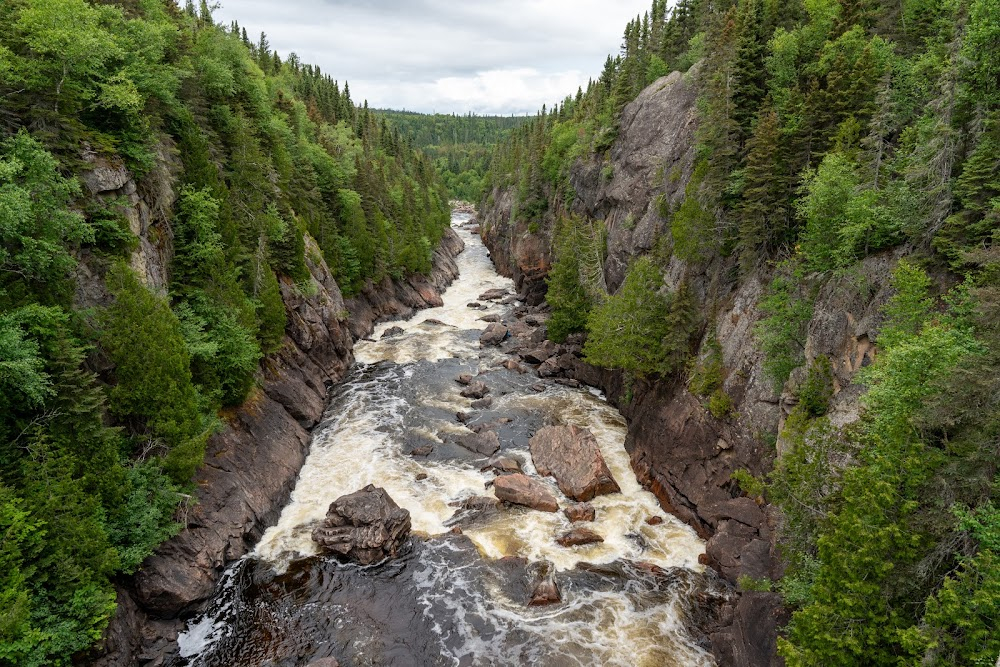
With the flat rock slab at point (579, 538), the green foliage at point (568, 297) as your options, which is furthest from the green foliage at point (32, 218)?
the green foliage at point (568, 297)

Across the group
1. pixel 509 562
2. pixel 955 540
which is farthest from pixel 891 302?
pixel 509 562

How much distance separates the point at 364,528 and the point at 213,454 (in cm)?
815

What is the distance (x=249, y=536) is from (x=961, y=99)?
3175cm

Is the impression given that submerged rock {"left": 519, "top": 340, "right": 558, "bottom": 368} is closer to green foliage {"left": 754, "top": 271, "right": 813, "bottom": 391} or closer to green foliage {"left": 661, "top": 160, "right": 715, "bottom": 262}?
green foliage {"left": 661, "top": 160, "right": 715, "bottom": 262}

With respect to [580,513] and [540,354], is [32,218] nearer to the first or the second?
[580,513]

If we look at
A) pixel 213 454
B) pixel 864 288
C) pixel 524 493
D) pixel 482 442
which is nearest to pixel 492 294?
pixel 482 442

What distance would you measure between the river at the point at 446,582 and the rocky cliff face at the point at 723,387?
165 cm

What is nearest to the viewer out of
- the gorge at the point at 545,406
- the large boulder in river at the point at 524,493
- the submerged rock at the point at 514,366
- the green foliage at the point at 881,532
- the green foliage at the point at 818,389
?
the green foliage at the point at 881,532

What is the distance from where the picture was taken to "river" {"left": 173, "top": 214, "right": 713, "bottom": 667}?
57.2 ft

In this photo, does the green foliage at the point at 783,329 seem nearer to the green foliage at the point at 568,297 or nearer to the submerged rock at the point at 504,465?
the submerged rock at the point at 504,465

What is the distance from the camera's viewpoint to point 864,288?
17953mm

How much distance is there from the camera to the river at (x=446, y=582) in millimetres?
17422

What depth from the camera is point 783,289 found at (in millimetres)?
22906

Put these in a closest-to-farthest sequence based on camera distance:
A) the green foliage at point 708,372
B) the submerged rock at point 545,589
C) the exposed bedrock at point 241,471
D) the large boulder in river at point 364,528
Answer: the exposed bedrock at point 241,471 → the submerged rock at point 545,589 → the large boulder in river at point 364,528 → the green foliage at point 708,372
